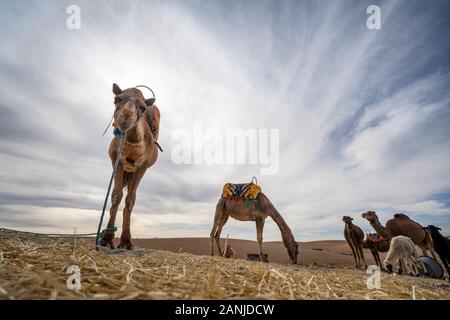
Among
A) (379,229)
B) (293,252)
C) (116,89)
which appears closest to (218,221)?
(293,252)

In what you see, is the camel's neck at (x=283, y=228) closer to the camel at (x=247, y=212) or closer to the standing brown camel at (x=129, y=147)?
the camel at (x=247, y=212)

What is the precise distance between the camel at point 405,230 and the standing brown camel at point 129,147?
14.3m

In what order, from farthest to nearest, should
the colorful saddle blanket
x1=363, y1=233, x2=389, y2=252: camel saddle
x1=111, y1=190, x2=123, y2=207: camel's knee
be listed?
x1=363, y1=233, x2=389, y2=252: camel saddle, the colorful saddle blanket, x1=111, y1=190, x2=123, y2=207: camel's knee

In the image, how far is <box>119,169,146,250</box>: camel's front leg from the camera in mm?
4820

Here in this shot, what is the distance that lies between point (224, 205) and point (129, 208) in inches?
298

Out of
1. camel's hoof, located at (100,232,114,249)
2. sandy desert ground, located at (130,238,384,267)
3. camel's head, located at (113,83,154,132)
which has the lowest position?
sandy desert ground, located at (130,238,384,267)

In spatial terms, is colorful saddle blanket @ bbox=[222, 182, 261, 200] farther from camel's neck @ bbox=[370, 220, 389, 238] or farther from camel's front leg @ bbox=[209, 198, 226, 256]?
camel's neck @ bbox=[370, 220, 389, 238]

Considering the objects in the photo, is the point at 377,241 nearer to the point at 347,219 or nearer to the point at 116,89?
the point at 347,219

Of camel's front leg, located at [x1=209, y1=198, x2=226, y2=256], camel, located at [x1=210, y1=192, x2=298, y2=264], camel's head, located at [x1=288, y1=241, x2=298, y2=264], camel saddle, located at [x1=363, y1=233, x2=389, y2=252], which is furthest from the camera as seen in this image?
camel saddle, located at [x1=363, y1=233, x2=389, y2=252]

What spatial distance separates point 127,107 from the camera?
12.6ft
